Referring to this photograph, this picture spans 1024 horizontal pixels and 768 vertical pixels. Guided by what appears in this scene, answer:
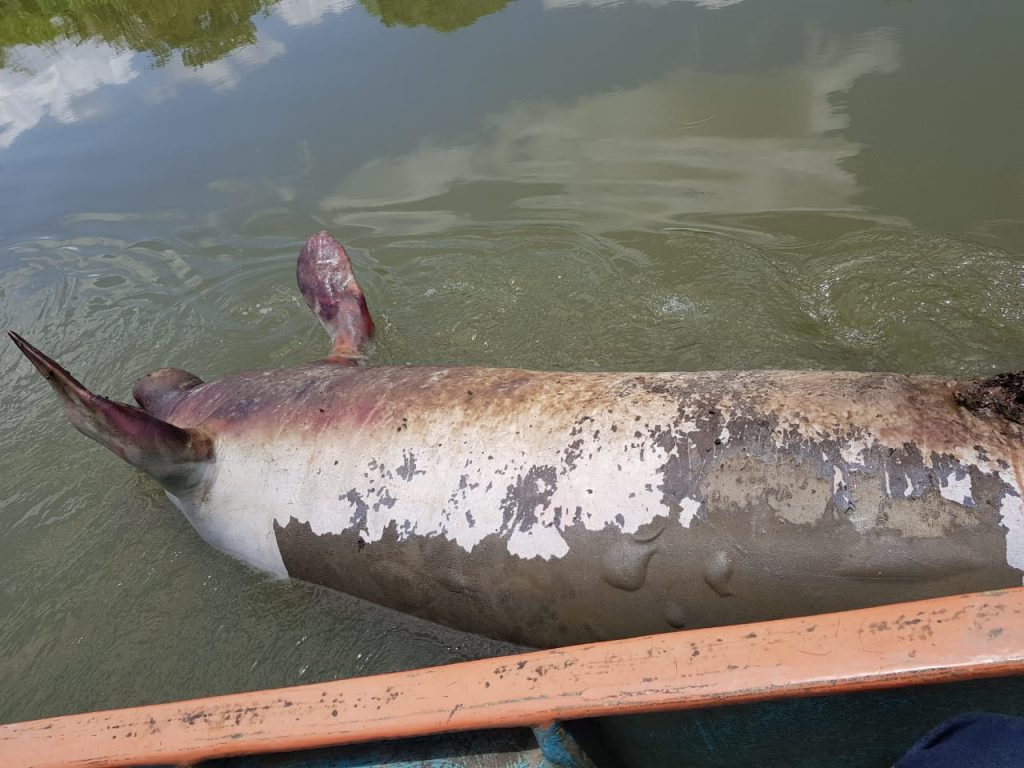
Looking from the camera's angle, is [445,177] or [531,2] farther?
[531,2]

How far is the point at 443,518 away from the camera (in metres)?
2.53

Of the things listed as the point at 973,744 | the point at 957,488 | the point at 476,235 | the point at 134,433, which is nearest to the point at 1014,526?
the point at 957,488

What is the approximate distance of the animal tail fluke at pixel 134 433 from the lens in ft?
9.34

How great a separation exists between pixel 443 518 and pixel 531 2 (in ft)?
23.8

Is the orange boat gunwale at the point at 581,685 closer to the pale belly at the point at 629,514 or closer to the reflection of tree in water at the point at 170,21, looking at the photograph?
the pale belly at the point at 629,514

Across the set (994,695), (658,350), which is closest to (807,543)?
(994,695)

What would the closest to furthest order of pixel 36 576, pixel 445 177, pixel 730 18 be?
pixel 36 576
pixel 445 177
pixel 730 18

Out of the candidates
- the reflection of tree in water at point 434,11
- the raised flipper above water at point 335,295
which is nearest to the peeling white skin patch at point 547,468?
the raised flipper above water at point 335,295

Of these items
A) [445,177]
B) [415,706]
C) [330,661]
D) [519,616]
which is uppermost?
[445,177]

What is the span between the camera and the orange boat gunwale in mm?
1504

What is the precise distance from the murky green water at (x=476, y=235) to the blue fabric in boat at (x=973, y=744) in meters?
1.46

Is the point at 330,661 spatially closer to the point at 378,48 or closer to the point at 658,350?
the point at 658,350

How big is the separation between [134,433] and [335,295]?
1410 mm

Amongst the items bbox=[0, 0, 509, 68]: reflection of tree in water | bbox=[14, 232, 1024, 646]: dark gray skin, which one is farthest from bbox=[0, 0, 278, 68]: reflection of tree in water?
bbox=[14, 232, 1024, 646]: dark gray skin
